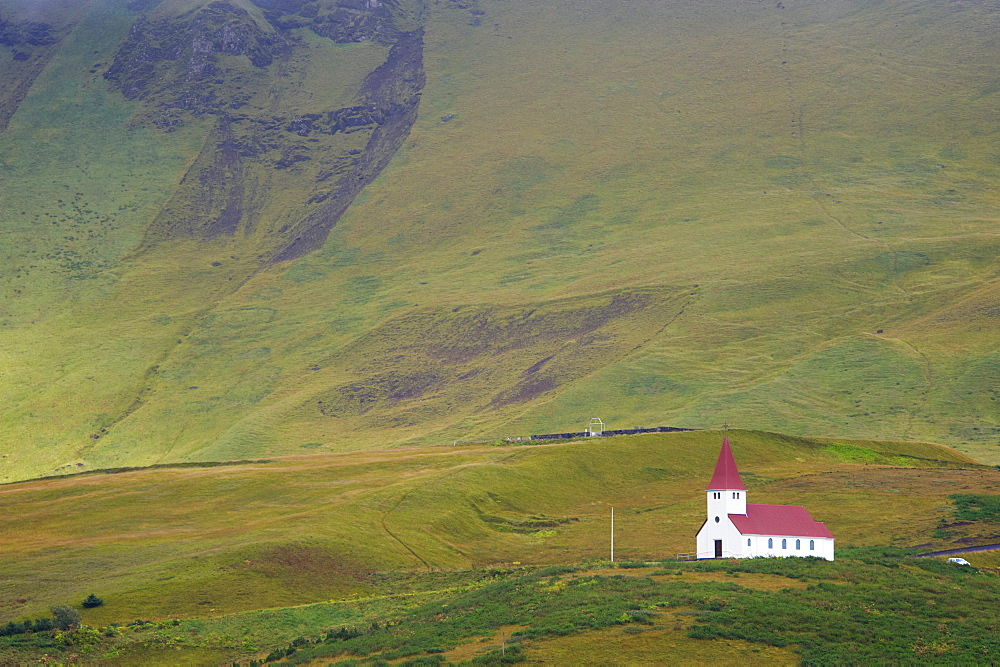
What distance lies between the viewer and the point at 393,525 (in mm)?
70188

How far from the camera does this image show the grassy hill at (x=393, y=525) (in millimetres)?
48531

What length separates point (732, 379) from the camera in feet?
466

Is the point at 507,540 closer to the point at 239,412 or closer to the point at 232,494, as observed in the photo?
Result: the point at 232,494

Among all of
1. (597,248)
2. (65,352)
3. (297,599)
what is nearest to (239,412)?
(65,352)

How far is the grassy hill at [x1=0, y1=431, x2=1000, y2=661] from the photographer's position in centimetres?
4853

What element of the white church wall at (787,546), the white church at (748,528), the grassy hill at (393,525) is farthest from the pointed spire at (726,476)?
the grassy hill at (393,525)

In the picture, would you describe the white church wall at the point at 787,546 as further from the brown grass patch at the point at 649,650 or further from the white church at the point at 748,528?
the brown grass patch at the point at 649,650

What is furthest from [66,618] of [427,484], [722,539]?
[427,484]

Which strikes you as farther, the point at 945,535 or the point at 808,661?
the point at 945,535

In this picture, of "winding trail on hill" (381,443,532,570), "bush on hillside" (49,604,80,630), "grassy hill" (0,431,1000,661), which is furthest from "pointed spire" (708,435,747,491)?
"bush on hillside" (49,604,80,630)

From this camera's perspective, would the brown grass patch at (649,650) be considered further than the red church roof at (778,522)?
No

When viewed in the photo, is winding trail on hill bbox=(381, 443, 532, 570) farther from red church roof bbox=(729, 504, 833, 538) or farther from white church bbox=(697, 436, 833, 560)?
red church roof bbox=(729, 504, 833, 538)

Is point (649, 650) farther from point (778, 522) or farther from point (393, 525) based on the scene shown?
point (393, 525)

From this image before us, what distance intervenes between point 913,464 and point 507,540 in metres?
44.5
